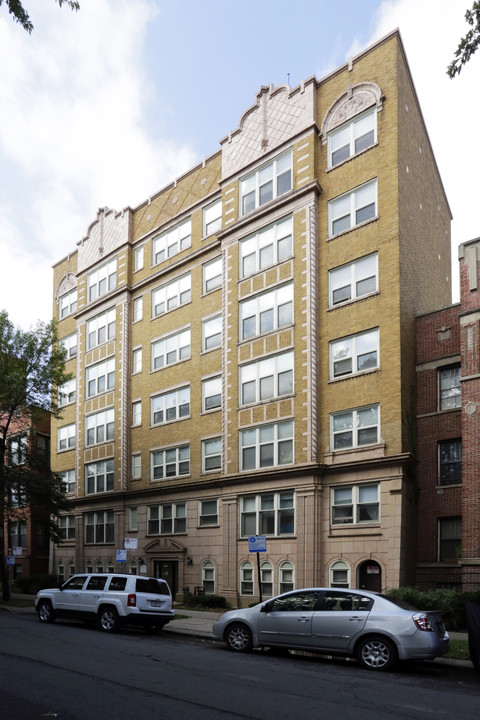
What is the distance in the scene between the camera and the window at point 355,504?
25.5m

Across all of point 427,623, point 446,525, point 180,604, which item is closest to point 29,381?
point 180,604

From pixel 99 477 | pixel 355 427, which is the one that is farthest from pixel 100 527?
pixel 355 427

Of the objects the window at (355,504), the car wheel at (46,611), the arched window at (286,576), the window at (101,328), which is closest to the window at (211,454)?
the arched window at (286,576)

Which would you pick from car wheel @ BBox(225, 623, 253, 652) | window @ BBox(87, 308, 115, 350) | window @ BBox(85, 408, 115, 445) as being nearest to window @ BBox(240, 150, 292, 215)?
window @ BBox(87, 308, 115, 350)

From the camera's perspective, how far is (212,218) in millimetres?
34406

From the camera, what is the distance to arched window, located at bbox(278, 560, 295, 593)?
2739 cm

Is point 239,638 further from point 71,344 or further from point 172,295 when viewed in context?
point 71,344

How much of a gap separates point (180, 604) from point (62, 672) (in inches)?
748

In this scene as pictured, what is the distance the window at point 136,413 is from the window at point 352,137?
15.7 m


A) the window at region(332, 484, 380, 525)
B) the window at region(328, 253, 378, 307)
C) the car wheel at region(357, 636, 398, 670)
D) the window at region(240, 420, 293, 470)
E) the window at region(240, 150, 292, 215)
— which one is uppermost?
the window at region(240, 150, 292, 215)

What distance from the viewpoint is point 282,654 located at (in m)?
16.0

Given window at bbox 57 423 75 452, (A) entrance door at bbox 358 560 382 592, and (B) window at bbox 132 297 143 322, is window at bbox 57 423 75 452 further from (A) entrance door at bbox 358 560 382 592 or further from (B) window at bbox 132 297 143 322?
(A) entrance door at bbox 358 560 382 592

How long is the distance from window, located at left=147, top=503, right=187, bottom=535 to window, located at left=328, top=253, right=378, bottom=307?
12.2 metres

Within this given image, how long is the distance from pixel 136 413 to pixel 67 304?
36.9 ft
